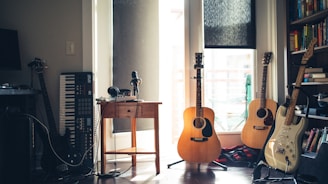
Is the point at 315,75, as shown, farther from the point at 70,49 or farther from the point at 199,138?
the point at 70,49

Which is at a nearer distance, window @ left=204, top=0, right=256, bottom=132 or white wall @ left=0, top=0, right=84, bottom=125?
white wall @ left=0, top=0, right=84, bottom=125

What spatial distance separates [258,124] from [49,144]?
197 centimetres

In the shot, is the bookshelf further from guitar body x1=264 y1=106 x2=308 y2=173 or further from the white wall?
the white wall

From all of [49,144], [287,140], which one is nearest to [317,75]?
[287,140]

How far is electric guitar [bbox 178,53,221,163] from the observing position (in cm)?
266

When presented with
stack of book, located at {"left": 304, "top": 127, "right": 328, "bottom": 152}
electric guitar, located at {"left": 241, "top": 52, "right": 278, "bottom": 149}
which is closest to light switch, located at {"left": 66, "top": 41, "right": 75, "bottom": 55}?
electric guitar, located at {"left": 241, "top": 52, "right": 278, "bottom": 149}

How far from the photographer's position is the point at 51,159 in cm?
252

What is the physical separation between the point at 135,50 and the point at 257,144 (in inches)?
63.3

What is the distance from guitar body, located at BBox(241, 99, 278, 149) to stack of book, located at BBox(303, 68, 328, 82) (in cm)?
44

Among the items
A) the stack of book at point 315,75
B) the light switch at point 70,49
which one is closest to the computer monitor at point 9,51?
the light switch at point 70,49

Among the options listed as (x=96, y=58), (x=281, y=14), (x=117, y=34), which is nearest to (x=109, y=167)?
(x=96, y=58)

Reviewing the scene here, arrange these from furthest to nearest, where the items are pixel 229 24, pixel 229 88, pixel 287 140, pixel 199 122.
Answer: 1. pixel 229 88
2. pixel 229 24
3. pixel 199 122
4. pixel 287 140

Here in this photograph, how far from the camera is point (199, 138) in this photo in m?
2.67

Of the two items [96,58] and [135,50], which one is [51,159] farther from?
[135,50]
